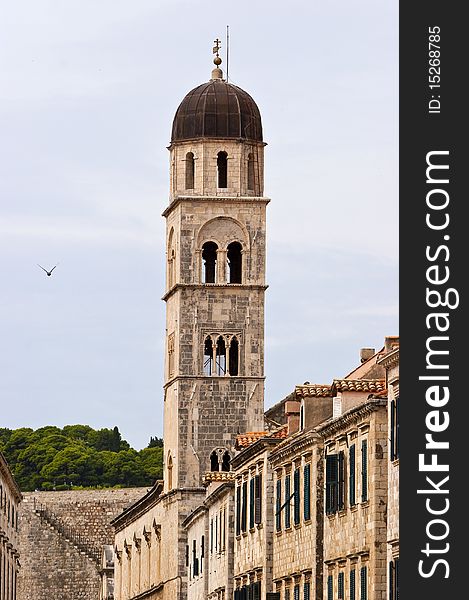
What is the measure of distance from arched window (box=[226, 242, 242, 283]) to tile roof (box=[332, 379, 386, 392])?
4334 centimetres

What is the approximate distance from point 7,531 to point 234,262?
834 inches

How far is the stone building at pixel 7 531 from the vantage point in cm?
10131

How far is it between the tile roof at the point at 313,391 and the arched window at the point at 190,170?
38391mm

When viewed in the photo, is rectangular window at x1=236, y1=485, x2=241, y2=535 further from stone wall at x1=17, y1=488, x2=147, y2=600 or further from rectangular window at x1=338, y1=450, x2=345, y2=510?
stone wall at x1=17, y1=488, x2=147, y2=600

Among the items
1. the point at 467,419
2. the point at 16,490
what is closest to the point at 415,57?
the point at 467,419

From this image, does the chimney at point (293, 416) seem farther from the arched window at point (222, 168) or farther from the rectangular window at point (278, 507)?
the arched window at point (222, 168)

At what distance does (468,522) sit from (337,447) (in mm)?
19757

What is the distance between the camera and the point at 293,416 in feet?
206

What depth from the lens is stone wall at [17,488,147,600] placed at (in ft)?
484

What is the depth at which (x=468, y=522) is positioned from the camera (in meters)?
31.1

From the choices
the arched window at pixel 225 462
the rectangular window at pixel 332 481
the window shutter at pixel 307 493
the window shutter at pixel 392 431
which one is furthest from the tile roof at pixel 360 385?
the arched window at pixel 225 462

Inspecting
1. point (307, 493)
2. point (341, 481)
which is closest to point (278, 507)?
point (307, 493)

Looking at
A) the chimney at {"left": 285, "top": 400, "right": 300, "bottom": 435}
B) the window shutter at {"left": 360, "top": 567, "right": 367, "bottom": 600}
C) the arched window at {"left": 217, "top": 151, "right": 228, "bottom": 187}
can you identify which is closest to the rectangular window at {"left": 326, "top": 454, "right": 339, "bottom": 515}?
the window shutter at {"left": 360, "top": 567, "right": 367, "bottom": 600}

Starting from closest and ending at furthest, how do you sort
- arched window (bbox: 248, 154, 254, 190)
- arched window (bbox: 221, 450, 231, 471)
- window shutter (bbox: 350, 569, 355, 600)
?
window shutter (bbox: 350, 569, 355, 600) → arched window (bbox: 221, 450, 231, 471) → arched window (bbox: 248, 154, 254, 190)
